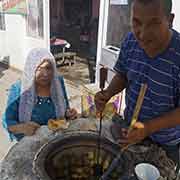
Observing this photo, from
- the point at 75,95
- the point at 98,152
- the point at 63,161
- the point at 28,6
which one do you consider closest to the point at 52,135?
the point at 63,161

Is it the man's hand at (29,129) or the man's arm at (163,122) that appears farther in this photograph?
the man's hand at (29,129)

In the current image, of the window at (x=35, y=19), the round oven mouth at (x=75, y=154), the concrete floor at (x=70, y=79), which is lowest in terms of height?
the concrete floor at (x=70, y=79)

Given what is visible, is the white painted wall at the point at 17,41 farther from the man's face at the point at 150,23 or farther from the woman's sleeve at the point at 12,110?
the man's face at the point at 150,23

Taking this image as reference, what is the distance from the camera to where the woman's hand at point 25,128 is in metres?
1.62

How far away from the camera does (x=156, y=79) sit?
123 centimetres

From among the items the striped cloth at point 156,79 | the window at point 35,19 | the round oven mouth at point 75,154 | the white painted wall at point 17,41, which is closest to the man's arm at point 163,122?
the striped cloth at point 156,79

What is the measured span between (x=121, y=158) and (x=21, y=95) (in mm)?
1064

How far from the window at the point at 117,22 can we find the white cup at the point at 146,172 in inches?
114

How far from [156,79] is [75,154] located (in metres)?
0.66

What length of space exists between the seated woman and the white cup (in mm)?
981

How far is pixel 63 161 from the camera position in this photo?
1.45 metres

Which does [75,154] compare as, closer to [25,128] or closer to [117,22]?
[25,128]

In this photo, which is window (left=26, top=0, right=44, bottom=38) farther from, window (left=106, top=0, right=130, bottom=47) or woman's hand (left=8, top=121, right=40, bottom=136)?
woman's hand (left=8, top=121, right=40, bottom=136)

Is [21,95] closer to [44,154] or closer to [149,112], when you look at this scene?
[44,154]
